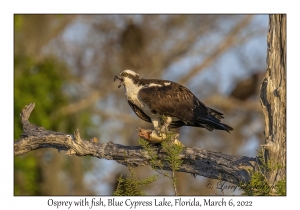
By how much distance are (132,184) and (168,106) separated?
6.23 feet

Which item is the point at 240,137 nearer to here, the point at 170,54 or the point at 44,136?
the point at 170,54

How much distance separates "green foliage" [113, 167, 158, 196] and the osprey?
146 cm

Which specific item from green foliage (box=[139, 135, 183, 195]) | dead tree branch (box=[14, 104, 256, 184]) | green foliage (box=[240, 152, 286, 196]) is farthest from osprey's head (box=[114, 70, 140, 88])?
green foliage (box=[240, 152, 286, 196])

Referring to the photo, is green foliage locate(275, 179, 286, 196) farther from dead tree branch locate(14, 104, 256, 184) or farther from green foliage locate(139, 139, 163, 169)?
green foliage locate(139, 139, 163, 169)

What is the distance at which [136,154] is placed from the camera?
9039 mm

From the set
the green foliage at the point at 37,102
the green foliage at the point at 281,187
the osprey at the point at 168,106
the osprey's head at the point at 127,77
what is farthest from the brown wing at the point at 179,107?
the green foliage at the point at 37,102

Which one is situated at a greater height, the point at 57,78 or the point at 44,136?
the point at 57,78

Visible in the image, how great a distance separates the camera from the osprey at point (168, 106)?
32.1 ft

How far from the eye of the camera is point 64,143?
30.2 feet

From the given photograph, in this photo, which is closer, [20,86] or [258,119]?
[20,86]
